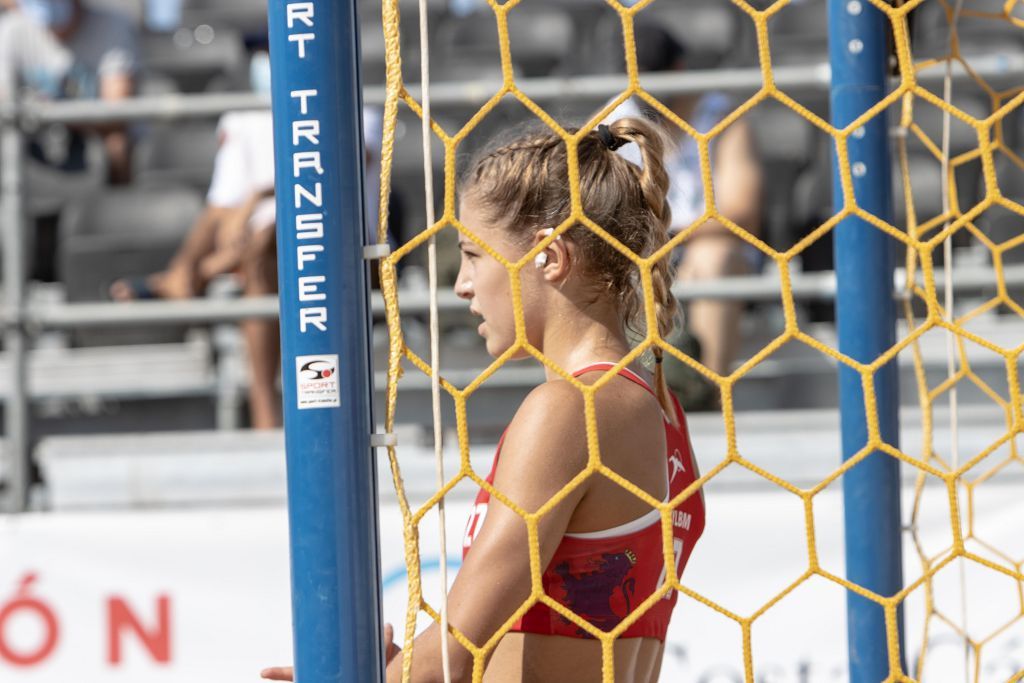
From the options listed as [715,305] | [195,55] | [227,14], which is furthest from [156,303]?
[227,14]

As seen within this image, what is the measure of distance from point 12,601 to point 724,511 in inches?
59.1

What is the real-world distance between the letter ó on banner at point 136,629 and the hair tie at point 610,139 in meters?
1.72

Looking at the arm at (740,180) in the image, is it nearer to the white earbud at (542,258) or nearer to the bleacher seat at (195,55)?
the white earbud at (542,258)

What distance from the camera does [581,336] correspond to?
1.36m

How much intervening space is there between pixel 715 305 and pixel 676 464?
1827 mm

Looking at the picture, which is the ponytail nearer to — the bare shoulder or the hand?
the bare shoulder

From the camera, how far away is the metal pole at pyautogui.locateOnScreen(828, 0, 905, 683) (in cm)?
176

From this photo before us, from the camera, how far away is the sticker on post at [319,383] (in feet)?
3.93

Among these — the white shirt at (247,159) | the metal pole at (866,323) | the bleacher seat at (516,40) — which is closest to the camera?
the metal pole at (866,323)

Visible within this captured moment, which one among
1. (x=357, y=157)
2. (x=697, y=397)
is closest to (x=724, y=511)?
(x=697, y=397)

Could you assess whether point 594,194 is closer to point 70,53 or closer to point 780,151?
point 780,151

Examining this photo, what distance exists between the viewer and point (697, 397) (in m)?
3.13

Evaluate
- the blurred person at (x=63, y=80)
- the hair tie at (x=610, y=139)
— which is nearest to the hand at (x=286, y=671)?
the hair tie at (x=610, y=139)

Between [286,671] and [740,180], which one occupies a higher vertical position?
[740,180]
